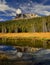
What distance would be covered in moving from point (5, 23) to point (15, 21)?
68.8 inches

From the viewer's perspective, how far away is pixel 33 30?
34000mm

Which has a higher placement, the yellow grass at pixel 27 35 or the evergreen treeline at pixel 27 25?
the evergreen treeline at pixel 27 25

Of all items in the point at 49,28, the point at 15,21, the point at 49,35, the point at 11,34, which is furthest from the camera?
the point at 15,21

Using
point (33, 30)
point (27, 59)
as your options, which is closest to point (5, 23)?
point (33, 30)

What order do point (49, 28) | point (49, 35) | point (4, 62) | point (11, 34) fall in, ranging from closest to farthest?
point (4, 62) → point (49, 35) → point (49, 28) → point (11, 34)

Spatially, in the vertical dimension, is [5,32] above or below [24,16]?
below

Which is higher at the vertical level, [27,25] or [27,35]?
[27,25]

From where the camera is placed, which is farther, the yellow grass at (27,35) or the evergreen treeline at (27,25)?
the evergreen treeline at (27,25)

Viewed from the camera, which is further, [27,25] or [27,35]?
[27,25]

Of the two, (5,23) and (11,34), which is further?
(5,23)

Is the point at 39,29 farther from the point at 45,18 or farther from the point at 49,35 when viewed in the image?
the point at 49,35

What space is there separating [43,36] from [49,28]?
4604mm

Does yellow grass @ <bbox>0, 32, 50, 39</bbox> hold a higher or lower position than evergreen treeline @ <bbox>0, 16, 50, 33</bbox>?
lower

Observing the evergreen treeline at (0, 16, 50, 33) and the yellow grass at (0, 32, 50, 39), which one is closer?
the yellow grass at (0, 32, 50, 39)
